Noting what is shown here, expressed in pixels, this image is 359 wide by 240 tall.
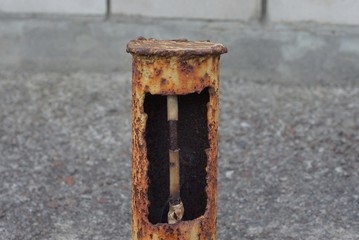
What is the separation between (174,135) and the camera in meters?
2.56

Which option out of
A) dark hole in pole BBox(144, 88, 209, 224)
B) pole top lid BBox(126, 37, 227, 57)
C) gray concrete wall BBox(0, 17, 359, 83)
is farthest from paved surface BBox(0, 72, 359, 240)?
pole top lid BBox(126, 37, 227, 57)

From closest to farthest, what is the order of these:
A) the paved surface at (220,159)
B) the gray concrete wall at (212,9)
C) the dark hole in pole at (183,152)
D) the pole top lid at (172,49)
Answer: the pole top lid at (172,49)
the dark hole in pole at (183,152)
the paved surface at (220,159)
the gray concrete wall at (212,9)

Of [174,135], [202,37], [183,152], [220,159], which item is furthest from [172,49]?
[202,37]

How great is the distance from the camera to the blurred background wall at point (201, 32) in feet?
16.7

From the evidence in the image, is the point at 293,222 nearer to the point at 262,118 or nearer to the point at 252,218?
the point at 252,218

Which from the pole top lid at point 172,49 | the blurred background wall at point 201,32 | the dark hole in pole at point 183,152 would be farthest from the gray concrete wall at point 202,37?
the pole top lid at point 172,49

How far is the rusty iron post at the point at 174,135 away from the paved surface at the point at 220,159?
64cm

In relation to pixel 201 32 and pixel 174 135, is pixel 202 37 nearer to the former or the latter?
pixel 201 32

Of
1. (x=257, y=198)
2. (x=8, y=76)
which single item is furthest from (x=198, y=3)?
(x=257, y=198)

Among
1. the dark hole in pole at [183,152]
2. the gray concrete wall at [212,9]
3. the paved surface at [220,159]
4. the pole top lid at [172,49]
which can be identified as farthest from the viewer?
the gray concrete wall at [212,9]

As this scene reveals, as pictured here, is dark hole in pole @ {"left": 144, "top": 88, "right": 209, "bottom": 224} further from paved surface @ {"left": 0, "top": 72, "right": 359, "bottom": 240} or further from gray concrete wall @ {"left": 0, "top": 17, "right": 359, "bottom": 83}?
gray concrete wall @ {"left": 0, "top": 17, "right": 359, "bottom": 83}

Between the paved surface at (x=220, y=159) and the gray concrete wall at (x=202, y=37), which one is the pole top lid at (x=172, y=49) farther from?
the gray concrete wall at (x=202, y=37)

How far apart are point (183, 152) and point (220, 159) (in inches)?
57.2

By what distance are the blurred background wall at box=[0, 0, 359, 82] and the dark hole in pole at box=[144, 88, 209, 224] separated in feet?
7.83
